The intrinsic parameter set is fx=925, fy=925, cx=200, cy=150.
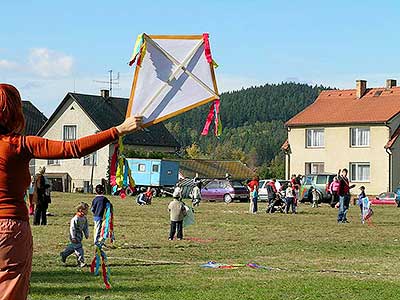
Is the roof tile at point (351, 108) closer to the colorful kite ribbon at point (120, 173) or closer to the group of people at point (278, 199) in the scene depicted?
the group of people at point (278, 199)

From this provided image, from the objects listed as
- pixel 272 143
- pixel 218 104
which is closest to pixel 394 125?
pixel 218 104

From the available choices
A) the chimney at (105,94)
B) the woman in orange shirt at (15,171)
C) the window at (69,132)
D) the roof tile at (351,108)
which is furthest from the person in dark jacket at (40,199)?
the chimney at (105,94)

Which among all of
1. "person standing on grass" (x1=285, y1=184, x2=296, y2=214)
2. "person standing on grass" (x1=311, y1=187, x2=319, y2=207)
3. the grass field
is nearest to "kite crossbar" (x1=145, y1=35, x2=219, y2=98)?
the grass field

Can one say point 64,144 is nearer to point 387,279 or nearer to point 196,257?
point 387,279

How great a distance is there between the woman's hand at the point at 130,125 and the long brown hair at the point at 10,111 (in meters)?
0.71

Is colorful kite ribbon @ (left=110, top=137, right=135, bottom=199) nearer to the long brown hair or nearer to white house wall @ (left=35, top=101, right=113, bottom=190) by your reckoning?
the long brown hair

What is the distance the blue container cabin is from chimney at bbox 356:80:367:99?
17.5m

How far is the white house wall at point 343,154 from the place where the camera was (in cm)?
7025

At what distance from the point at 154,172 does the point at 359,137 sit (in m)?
16.5

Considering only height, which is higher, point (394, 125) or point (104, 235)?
point (394, 125)

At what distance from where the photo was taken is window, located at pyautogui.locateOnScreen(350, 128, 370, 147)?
238 ft

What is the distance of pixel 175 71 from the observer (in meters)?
8.21

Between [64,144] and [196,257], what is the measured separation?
44.4ft

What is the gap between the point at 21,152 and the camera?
21.3 ft
